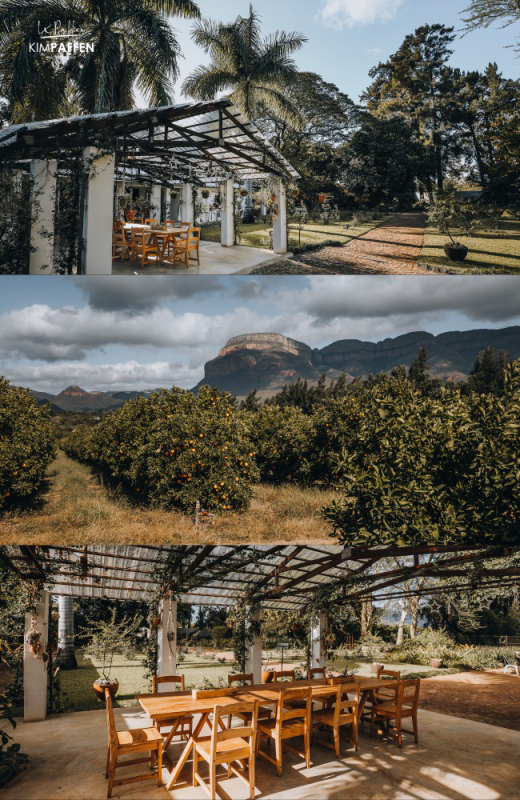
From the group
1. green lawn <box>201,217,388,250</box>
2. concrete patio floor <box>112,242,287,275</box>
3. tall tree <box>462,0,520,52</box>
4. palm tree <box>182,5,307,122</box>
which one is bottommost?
concrete patio floor <box>112,242,287,275</box>

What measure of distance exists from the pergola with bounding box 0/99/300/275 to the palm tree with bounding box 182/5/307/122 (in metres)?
0.28

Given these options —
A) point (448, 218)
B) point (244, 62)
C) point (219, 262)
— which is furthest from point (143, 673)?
point (244, 62)

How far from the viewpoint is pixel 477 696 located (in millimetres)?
11523

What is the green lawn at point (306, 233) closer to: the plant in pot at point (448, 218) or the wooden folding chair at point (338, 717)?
the plant in pot at point (448, 218)

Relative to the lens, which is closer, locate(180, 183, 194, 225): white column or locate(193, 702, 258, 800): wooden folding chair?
locate(193, 702, 258, 800): wooden folding chair

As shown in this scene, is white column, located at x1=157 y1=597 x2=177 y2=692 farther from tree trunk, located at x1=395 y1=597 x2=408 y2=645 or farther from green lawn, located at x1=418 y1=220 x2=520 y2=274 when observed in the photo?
tree trunk, located at x1=395 y1=597 x2=408 y2=645

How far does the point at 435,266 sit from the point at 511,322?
147cm

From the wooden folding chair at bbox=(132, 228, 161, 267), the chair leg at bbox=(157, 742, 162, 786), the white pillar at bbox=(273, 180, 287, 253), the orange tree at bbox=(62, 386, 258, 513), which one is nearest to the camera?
the chair leg at bbox=(157, 742, 162, 786)

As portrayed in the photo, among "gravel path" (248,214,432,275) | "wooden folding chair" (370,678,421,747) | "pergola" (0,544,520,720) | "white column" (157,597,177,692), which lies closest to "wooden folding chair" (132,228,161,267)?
"gravel path" (248,214,432,275)

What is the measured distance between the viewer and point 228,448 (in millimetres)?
7852

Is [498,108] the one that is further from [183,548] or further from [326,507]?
[183,548]

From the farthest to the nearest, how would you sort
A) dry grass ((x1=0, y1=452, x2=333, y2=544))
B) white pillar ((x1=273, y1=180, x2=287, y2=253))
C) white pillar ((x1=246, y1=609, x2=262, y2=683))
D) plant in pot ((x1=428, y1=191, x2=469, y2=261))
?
1. white pillar ((x1=246, y1=609, x2=262, y2=683))
2. plant in pot ((x1=428, y1=191, x2=469, y2=261))
3. white pillar ((x1=273, y1=180, x2=287, y2=253))
4. dry grass ((x1=0, y1=452, x2=333, y2=544))

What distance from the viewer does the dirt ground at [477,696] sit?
9836 mm

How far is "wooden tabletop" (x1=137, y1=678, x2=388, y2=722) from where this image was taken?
19.2ft
